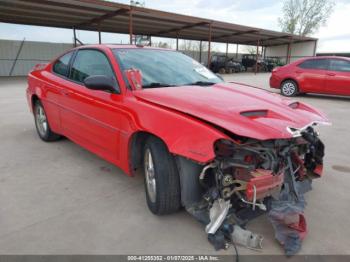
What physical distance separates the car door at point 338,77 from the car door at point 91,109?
8454 mm

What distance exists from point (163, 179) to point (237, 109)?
84 cm

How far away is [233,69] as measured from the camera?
27.7 meters

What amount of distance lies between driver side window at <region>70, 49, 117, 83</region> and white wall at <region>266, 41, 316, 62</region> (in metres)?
35.6

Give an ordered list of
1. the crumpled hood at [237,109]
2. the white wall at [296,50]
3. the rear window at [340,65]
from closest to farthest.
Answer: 1. the crumpled hood at [237,109]
2. the rear window at [340,65]
3. the white wall at [296,50]

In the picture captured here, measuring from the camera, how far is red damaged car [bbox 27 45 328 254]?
208 cm

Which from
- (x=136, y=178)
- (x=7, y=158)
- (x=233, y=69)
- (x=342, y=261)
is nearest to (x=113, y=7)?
(x=7, y=158)

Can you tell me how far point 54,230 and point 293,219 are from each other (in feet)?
6.40

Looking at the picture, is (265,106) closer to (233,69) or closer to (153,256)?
(153,256)

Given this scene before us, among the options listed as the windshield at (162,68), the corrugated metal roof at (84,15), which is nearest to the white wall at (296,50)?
the corrugated metal roof at (84,15)

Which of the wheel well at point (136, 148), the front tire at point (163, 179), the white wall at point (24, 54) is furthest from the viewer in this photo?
the white wall at point (24, 54)

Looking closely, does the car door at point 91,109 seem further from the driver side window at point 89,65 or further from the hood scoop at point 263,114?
the hood scoop at point 263,114

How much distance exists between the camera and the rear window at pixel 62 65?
398 centimetres

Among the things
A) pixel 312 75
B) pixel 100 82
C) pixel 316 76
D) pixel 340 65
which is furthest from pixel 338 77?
pixel 100 82

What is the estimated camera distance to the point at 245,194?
2111 millimetres
